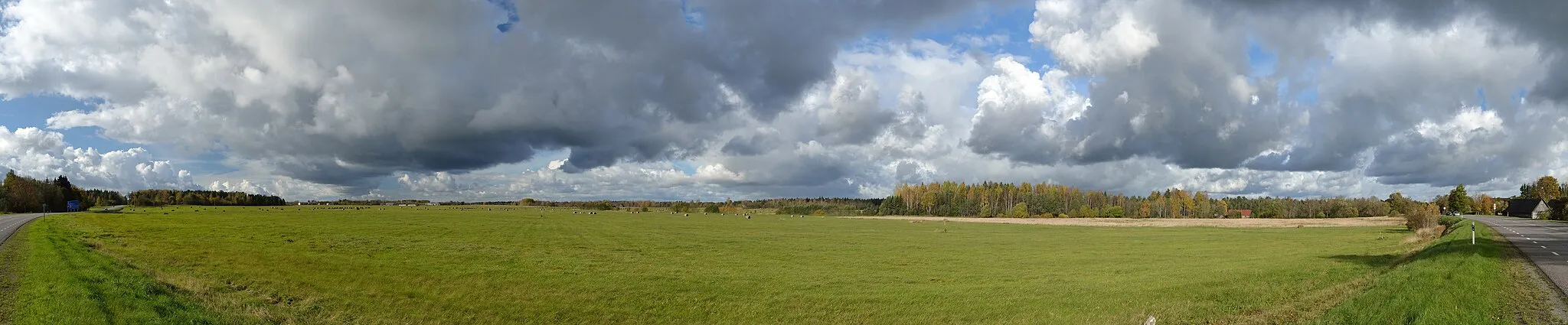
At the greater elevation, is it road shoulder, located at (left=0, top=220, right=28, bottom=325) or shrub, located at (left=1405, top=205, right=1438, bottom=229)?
shrub, located at (left=1405, top=205, right=1438, bottom=229)

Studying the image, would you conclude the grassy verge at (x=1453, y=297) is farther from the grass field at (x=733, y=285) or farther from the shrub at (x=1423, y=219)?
the shrub at (x=1423, y=219)

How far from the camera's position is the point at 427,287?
2570cm

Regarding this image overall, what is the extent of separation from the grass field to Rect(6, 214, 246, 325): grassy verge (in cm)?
8

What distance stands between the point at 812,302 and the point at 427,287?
14219 mm

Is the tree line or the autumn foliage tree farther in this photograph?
the autumn foliage tree

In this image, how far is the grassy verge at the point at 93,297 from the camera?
17.5m

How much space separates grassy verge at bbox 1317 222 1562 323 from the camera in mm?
13836

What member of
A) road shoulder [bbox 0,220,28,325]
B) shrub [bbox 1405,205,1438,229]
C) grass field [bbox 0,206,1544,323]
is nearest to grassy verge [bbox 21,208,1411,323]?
grass field [bbox 0,206,1544,323]

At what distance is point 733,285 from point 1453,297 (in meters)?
20.8

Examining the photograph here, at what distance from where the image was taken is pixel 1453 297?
1591 centimetres

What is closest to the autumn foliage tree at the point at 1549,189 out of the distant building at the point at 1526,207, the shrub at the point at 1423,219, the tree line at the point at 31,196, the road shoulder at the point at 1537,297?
the distant building at the point at 1526,207

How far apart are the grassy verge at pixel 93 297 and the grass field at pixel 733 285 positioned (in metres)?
0.08

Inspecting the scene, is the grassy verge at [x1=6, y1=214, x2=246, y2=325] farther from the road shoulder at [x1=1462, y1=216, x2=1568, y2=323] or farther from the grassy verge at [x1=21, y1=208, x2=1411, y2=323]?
the road shoulder at [x1=1462, y1=216, x2=1568, y2=323]

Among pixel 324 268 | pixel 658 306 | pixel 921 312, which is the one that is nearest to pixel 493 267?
pixel 324 268
